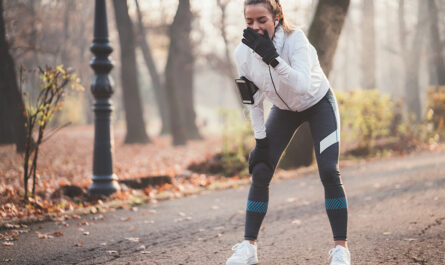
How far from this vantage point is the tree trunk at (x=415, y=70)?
23672 mm

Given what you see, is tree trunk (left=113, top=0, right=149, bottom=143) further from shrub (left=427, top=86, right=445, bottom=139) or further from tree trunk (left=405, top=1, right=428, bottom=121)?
tree trunk (left=405, top=1, right=428, bottom=121)

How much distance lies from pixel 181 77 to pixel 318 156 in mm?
21213

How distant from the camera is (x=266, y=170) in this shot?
11.0 ft

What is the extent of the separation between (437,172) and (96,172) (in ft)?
19.4

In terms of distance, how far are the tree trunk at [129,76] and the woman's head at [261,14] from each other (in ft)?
51.6

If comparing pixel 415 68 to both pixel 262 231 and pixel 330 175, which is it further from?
pixel 330 175

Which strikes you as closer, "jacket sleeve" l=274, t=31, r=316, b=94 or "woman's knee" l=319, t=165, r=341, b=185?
"jacket sleeve" l=274, t=31, r=316, b=94

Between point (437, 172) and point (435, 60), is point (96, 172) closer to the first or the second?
point (437, 172)

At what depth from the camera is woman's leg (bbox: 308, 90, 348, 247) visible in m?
3.20

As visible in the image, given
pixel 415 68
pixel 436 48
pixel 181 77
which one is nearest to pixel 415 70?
pixel 415 68

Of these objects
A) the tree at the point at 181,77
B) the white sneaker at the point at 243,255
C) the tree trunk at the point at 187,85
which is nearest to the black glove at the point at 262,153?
the white sneaker at the point at 243,255

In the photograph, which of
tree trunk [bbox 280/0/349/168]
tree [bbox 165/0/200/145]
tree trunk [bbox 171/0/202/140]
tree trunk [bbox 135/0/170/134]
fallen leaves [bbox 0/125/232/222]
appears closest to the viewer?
fallen leaves [bbox 0/125/232/222]

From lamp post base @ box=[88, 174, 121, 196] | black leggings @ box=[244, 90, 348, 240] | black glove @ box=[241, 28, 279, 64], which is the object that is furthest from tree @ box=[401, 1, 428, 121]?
black glove @ box=[241, 28, 279, 64]

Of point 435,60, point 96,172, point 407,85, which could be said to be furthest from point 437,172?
point 407,85
